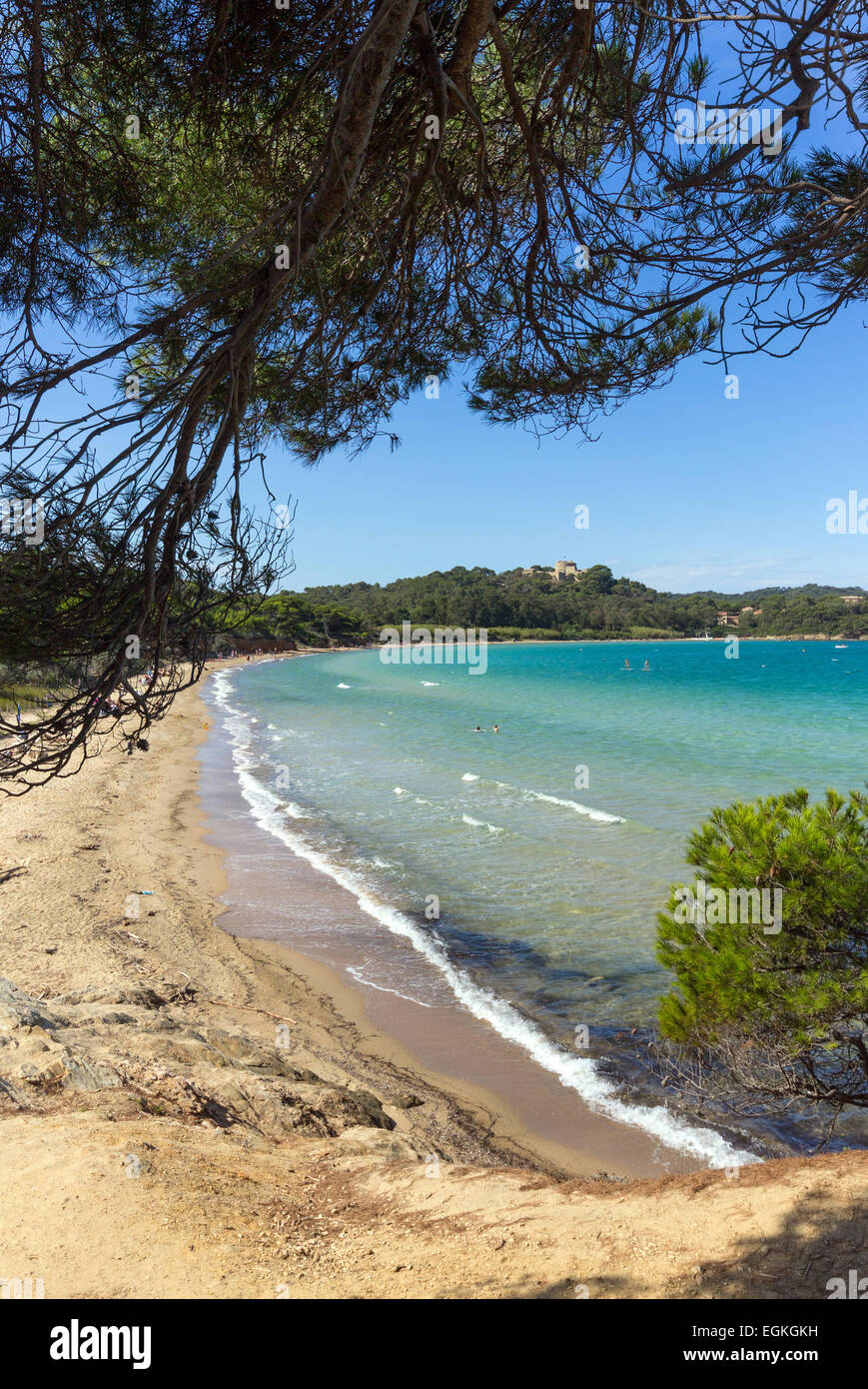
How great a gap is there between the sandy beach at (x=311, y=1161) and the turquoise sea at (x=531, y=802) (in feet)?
5.34

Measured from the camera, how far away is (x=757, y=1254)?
2867mm

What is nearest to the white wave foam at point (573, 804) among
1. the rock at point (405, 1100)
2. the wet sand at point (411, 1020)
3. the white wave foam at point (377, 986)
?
the wet sand at point (411, 1020)

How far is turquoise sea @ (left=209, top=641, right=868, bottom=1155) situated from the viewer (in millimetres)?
9156

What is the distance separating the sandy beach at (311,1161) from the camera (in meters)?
2.87

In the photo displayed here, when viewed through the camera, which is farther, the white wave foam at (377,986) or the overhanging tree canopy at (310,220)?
the white wave foam at (377,986)

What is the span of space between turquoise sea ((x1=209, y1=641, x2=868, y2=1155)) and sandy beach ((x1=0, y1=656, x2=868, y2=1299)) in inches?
64.1

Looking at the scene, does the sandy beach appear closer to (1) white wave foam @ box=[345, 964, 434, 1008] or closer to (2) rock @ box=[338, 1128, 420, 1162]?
(2) rock @ box=[338, 1128, 420, 1162]

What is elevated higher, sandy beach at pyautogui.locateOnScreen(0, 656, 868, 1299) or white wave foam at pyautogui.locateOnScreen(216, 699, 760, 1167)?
sandy beach at pyautogui.locateOnScreen(0, 656, 868, 1299)

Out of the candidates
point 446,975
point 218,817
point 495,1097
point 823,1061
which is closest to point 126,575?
point 823,1061

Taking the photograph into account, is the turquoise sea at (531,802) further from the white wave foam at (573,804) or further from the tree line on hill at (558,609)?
the tree line on hill at (558,609)

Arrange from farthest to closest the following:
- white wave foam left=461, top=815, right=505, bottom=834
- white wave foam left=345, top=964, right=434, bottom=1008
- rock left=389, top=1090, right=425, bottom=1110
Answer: white wave foam left=461, top=815, right=505, bottom=834 < white wave foam left=345, top=964, right=434, bottom=1008 < rock left=389, top=1090, right=425, bottom=1110

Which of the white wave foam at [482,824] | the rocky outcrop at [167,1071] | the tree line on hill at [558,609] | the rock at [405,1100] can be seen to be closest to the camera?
the rocky outcrop at [167,1071]

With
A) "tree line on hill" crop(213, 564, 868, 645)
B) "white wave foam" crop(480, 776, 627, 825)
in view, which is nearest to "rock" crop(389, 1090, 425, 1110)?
"white wave foam" crop(480, 776, 627, 825)

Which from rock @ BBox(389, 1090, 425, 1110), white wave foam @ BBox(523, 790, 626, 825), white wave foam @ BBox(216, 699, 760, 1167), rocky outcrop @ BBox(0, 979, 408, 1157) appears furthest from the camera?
white wave foam @ BBox(523, 790, 626, 825)
